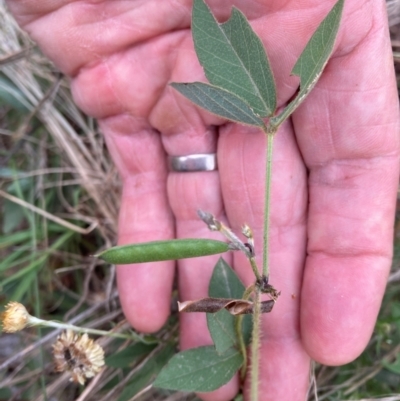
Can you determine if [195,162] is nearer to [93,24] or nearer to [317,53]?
[93,24]

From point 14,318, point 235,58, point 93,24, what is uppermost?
point 93,24

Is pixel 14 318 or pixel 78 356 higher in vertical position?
pixel 14 318

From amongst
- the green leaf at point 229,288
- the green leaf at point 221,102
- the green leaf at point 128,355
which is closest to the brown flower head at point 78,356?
the green leaf at point 128,355

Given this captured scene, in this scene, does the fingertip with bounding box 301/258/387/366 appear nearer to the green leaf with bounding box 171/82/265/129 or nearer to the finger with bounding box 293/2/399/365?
the finger with bounding box 293/2/399/365

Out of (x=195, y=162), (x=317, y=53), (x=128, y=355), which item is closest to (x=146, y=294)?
(x=128, y=355)

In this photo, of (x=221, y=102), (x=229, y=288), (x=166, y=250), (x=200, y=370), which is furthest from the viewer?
(x=229, y=288)

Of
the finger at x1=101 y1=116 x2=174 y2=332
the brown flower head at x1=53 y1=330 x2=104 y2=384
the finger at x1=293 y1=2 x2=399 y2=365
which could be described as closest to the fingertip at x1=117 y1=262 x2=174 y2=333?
the finger at x1=101 y1=116 x2=174 y2=332
